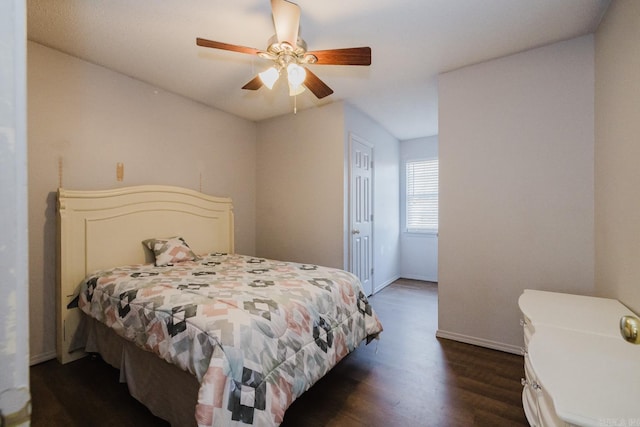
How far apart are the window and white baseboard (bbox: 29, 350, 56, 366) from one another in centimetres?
504

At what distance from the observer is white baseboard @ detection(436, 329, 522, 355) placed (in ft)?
8.14

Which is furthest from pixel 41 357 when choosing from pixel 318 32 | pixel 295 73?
pixel 318 32

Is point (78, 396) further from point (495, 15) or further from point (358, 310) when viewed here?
point (495, 15)

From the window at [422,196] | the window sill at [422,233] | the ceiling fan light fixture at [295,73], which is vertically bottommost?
the window sill at [422,233]

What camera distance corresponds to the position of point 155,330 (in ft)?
5.24

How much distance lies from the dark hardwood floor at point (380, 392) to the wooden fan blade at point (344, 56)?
2251 mm

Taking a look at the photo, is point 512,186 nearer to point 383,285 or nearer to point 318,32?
point 318,32

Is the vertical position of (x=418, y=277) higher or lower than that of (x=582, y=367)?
lower

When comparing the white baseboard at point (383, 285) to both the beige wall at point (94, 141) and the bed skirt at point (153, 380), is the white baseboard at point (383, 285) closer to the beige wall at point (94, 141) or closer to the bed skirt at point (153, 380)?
the beige wall at point (94, 141)

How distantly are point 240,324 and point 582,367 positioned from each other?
4.53 ft

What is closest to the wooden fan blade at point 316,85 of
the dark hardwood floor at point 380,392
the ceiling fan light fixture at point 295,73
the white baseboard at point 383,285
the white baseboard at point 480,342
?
the ceiling fan light fixture at point 295,73

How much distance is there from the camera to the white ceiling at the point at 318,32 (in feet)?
6.38

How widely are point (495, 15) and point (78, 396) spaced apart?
3.91 meters

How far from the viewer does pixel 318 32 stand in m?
2.21
